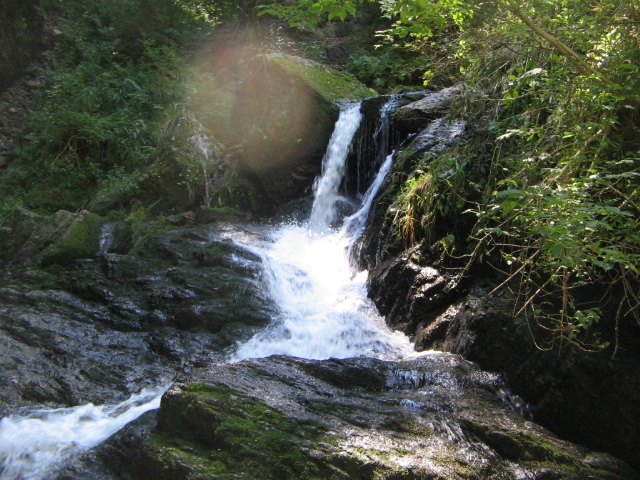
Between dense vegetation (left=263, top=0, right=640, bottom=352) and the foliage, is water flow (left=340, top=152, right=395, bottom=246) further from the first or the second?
the foliage

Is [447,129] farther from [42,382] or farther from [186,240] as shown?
[42,382]

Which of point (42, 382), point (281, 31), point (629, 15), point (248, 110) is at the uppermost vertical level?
point (281, 31)

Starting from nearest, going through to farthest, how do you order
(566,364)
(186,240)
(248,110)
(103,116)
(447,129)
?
(566,364) < (447,129) < (186,240) < (248,110) < (103,116)

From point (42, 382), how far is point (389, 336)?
3417 mm

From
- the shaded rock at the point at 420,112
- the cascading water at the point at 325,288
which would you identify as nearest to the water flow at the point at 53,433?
the cascading water at the point at 325,288

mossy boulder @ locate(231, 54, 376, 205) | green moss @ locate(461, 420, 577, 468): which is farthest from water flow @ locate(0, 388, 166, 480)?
mossy boulder @ locate(231, 54, 376, 205)

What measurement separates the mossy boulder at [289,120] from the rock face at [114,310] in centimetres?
271

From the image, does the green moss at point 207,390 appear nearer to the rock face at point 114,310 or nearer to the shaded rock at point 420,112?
the rock face at point 114,310

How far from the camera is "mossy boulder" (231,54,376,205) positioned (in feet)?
33.6

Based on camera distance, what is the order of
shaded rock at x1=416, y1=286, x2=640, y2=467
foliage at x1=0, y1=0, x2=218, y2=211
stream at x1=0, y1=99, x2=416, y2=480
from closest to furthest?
stream at x1=0, y1=99, x2=416, y2=480 < shaded rock at x1=416, y1=286, x2=640, y2=467 < foliage at x1=0, y1=0, x2=218, y2=211

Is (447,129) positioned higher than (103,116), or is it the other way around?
(447,129)

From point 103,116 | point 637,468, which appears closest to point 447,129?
point 637,468

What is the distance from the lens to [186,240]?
311 inches

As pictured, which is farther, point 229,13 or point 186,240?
point 229,13
